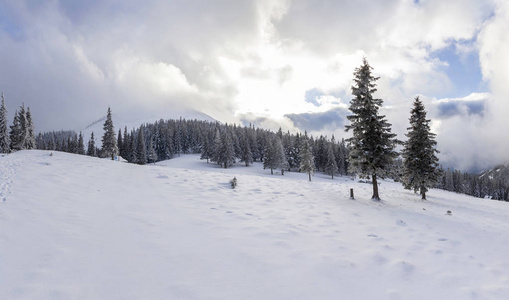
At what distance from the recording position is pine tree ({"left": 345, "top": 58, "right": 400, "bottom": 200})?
19.8 meters

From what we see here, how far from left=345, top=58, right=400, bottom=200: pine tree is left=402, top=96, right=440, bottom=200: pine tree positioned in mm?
7528

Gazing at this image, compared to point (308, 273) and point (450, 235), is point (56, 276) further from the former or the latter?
point (450, 235)

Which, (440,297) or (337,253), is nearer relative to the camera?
(440,297)

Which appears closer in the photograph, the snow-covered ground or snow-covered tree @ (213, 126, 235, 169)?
the snow-covered ground

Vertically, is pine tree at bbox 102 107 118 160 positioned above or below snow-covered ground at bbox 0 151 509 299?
above

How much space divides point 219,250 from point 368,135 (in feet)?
59.3

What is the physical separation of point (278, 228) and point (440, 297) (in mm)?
5420

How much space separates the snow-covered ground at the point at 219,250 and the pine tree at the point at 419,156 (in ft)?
46.4

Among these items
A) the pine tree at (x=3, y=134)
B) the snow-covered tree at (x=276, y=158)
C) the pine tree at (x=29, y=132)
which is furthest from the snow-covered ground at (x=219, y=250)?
the pine tree at (x=29, y=132)

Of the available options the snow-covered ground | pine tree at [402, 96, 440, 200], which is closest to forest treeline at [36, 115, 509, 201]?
pine tree at [402, 96, 440, 200]

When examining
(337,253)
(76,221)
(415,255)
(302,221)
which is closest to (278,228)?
(302,221)

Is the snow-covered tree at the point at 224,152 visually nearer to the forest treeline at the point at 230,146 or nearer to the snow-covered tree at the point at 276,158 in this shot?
the forest treeline at the point at 230,146

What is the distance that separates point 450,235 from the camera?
34.1 ft

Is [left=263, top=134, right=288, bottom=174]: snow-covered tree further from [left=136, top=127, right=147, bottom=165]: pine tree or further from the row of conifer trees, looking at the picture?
the row of conifer trees
